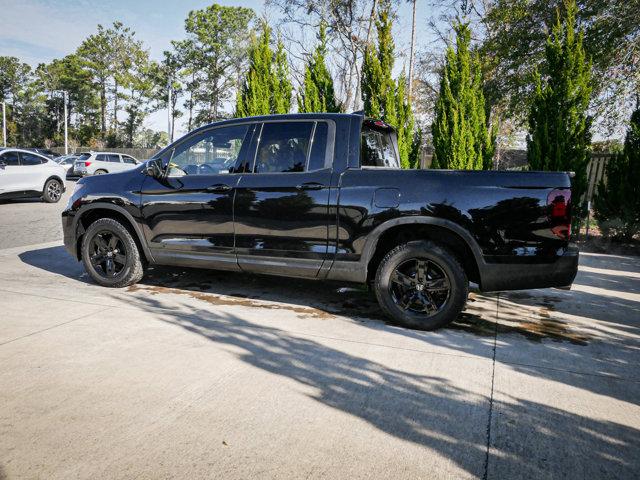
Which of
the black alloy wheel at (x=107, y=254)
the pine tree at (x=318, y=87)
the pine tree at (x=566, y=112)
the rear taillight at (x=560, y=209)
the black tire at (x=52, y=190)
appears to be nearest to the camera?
the rear taillight at (x=560, y=209)

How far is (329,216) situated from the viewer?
4.21 metres

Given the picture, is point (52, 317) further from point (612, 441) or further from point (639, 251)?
point (639, 251)

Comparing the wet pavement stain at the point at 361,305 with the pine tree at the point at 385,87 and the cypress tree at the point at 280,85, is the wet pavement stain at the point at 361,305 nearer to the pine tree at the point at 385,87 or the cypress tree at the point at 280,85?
the pine tree at the point at 385,87

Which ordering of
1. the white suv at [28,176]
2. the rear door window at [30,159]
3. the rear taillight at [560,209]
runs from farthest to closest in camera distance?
the rear door window at [30,159] < the white suv at [28,176] < the rear taillight at [560,209]

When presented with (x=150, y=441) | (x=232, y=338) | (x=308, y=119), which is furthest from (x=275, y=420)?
(x=308, y=119)

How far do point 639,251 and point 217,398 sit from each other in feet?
29.2

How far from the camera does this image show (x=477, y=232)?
384 centimetres

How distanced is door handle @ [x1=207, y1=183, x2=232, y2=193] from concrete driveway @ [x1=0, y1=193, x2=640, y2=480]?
118 centimetres

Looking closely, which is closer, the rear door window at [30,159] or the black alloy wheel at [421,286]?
the black alloy wheel at [421,286]

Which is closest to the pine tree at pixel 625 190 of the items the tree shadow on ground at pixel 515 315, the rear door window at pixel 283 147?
the tree shadow on ground at pixel 515 315

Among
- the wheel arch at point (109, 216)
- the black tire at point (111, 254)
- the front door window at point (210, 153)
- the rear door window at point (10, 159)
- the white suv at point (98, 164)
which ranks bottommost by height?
the black tire at point (111, 254)

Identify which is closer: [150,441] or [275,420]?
[150,441]

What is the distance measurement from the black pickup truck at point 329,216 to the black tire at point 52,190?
1042 cm

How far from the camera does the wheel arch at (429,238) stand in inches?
153
